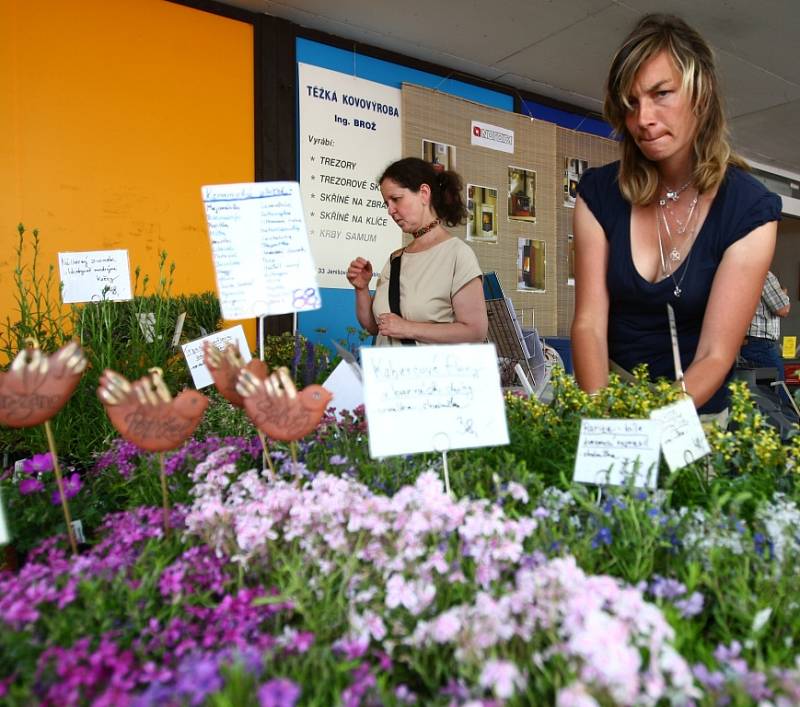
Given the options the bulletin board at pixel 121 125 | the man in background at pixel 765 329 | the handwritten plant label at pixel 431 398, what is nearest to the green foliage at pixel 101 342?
the handwritten plant label at pixel 431 398

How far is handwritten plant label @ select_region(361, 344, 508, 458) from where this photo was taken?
0.98 meters

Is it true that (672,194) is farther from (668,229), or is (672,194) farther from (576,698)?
(576,698)

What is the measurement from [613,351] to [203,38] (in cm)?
317

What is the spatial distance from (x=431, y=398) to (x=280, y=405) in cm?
25

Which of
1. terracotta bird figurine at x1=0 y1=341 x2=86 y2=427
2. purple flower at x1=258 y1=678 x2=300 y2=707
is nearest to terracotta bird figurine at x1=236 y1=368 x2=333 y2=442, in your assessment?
terracotta bird figurine at x1=0 y1=341 x2=86 y2=427

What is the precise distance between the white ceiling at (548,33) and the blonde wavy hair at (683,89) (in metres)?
2.60

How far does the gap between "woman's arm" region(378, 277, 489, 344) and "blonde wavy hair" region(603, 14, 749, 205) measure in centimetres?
80

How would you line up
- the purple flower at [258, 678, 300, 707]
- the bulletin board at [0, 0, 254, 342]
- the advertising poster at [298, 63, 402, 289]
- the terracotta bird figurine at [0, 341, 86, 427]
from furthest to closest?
the advertising poster at [298, 63, 402, 289] → the bulletin board at [0, 0, 254, 342] → the terracotta bird figurine at [0, 341, 86, 427] → the purple flower at [258, 678, 300, 707]

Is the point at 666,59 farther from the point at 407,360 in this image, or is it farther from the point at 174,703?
the point at 174,703

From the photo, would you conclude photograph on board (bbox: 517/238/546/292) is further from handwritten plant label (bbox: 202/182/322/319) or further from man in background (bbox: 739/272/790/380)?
handwritten plant label (bbox: 202/182/322/319)

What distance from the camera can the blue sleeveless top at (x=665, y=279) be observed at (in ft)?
4.59

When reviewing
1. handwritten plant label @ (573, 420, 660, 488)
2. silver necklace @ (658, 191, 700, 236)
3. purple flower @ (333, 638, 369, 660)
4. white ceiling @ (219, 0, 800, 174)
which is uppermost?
white ceiling @ (219, 0, 800, 174)

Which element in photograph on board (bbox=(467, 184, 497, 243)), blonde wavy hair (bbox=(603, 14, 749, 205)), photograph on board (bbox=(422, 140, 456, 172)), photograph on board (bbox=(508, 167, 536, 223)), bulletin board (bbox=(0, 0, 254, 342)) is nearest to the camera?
blonde wavy hair (bbox=(603, 14, 749, 205))

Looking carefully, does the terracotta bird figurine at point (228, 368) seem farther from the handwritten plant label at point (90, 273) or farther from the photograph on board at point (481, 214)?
the photograph on board at point (481, 214)
